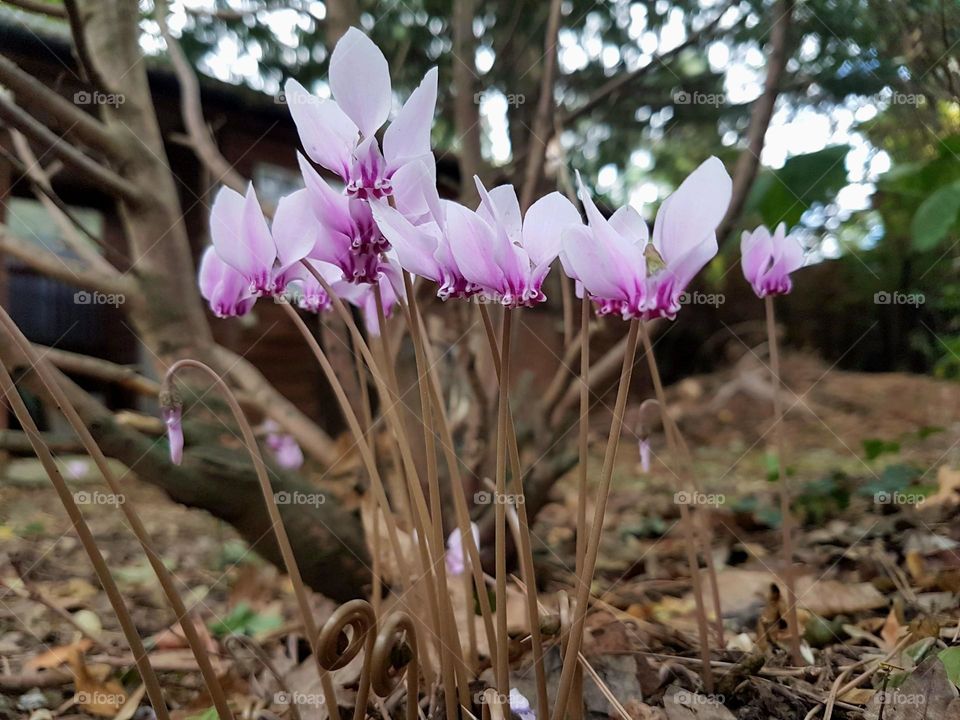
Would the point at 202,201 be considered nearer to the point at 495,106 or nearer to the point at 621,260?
the point at 495,106

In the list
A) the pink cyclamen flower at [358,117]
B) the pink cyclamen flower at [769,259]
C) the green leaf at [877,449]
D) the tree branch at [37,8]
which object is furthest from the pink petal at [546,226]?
the green leaf at [877,449]

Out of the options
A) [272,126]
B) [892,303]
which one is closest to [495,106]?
[272,126]

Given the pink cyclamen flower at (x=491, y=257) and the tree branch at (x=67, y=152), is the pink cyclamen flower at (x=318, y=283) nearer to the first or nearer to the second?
the pink cyclamen flower at (x=491, y=257)

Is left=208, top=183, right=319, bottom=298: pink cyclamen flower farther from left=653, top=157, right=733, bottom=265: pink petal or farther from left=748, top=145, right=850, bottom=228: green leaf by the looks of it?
left=748, top=145, right=850, bottom=228: green leaf

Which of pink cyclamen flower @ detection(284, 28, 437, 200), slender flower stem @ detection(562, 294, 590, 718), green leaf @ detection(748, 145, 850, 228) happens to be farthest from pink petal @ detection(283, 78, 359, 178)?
green leaf @ detection(748, 145, 850, 228)

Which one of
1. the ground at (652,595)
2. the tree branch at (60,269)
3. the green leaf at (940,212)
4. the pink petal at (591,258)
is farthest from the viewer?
the green leaf at (940,212)

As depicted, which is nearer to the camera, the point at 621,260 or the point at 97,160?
the point at 621,260
